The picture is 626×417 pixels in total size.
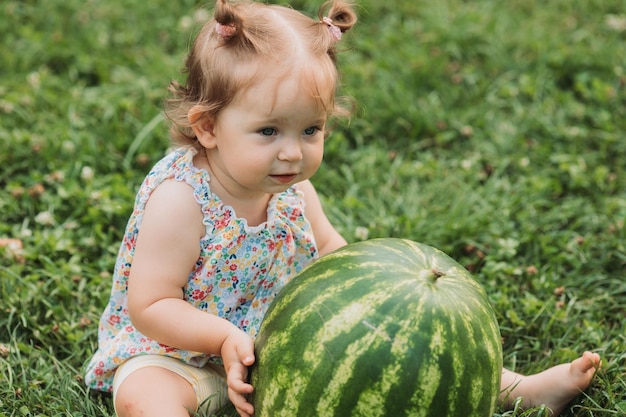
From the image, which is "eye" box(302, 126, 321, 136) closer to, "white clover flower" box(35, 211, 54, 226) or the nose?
the nose

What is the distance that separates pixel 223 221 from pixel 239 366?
55cm

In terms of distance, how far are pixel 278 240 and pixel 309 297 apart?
60 cm

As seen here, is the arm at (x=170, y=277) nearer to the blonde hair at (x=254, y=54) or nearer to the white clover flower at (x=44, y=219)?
the blonde hair at (x=254, y=54)

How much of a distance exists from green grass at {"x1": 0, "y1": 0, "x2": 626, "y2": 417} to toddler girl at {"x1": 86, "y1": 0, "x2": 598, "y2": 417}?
295 millimetres

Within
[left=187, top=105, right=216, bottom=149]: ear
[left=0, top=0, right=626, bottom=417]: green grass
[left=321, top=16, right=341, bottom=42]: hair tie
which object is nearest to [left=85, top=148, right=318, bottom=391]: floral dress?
[left=187, top=105, right=216, bottom=149]: ear

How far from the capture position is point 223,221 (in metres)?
2.82

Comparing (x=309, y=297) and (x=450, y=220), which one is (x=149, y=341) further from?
(x=450, y=220)

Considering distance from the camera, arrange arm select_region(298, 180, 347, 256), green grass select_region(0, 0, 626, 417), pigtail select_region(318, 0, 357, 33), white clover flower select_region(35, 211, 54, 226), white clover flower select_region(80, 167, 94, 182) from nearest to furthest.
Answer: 1. pigtail select_region(318, 0, 357, 33)
2. arm select_region(298, 180, 347, 256)
3. green grass select_region(0, 0, 626, 417)
4. white clover flower select_region(35, 211, 54, 226)
5. white clover flower select_region(80, 167, 94, 182)

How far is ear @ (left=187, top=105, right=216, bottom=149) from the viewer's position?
2723 mm

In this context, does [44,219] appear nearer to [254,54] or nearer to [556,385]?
[254,54]

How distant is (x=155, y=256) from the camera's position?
2.70 metres

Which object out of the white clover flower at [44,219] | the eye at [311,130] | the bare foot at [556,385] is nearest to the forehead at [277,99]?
the eye at [311,130]

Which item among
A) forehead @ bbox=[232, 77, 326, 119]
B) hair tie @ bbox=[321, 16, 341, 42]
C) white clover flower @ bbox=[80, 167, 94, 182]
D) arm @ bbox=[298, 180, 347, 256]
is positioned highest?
hair tie @ bbox=[321, 16, 341, 42]

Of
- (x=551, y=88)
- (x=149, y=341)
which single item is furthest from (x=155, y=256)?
(x=551, y=88)
